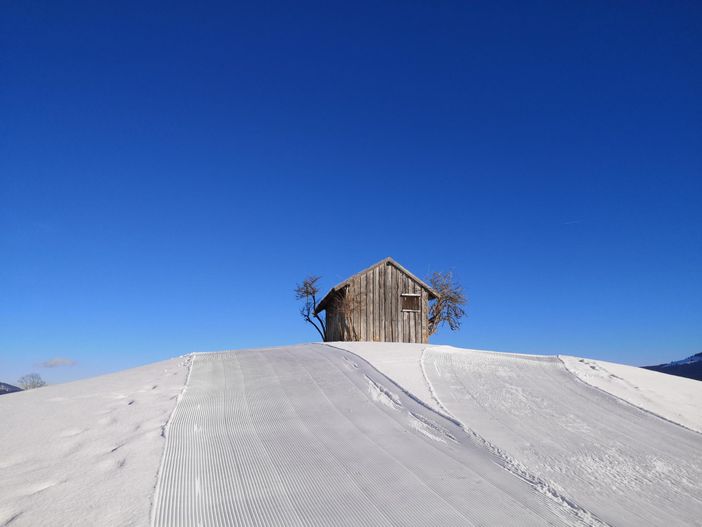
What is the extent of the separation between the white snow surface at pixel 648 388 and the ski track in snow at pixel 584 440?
1.39 ft

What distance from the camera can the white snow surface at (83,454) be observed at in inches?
115

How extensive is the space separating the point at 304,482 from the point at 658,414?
244 inches

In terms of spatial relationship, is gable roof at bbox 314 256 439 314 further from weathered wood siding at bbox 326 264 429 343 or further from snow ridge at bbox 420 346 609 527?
snow ridge at bbox 420 346 609 527

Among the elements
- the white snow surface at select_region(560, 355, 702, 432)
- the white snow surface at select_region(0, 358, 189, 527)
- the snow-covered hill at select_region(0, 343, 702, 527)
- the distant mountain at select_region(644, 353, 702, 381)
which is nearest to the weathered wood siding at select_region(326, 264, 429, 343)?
the white snow surface at select_region(560, 355, 702, 432)

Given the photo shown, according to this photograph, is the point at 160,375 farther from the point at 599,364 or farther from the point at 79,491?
the point at 599,364

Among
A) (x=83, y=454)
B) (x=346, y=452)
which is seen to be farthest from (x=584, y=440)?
(x=83, y=454)

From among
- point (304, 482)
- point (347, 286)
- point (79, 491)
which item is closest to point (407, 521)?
point (304, 482)

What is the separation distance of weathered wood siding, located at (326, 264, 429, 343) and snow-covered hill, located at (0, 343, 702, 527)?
9440 mm

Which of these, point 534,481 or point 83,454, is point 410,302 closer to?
point 534,481

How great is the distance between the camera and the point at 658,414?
6664 mm

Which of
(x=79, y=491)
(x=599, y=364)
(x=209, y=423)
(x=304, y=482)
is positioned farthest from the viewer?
(x=599, y=364)

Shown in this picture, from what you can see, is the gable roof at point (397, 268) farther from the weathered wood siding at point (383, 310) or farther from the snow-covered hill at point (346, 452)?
the snow-covered hill at point (346, 452)

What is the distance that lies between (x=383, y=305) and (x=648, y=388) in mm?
10284

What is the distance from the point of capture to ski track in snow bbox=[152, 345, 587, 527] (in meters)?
2.97
